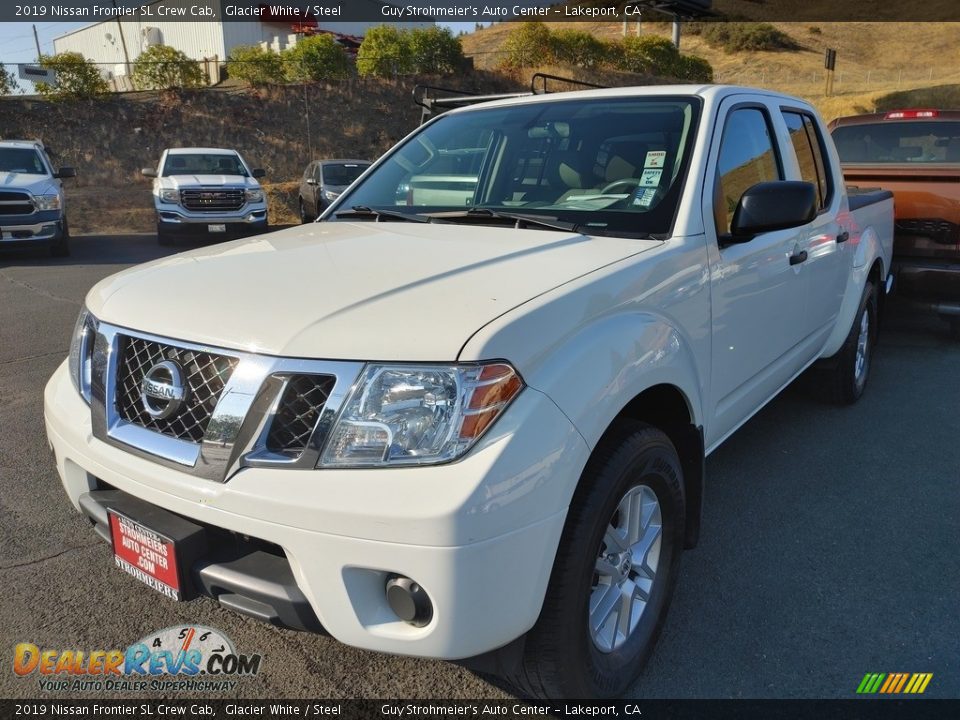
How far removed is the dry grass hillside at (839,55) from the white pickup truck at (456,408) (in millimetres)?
35107

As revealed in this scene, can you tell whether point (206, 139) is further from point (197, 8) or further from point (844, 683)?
point (844, 683)

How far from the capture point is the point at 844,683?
2383 mm

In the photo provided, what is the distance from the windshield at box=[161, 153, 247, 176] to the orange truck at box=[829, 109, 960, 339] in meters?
11.3

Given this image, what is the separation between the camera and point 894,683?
2391 millimetres

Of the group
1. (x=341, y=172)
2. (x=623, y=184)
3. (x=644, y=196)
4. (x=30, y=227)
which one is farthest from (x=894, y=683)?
(x=341, y=172)

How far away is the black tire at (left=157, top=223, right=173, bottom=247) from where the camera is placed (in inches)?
523

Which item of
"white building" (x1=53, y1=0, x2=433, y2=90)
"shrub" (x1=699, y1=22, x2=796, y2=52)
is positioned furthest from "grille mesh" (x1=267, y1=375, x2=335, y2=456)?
"shrub" (x1=699, y1=22, x2=796, y2=52)

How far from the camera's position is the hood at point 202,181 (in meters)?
13.1

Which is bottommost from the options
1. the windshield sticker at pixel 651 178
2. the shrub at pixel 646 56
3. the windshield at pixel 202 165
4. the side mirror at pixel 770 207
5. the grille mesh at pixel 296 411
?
the windshield at pixel 202 165

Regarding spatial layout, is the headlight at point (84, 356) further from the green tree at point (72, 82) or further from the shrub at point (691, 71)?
the shrub at point (691, 71)

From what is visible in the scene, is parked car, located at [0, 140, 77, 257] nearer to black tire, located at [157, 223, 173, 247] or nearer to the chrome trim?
black tire, located at [157, 223, 173, 247]

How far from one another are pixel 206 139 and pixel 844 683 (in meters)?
27.6

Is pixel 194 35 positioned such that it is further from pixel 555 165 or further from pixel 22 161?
pixel 555 165

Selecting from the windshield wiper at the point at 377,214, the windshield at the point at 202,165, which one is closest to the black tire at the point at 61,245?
the windshield at the point at 202,165
